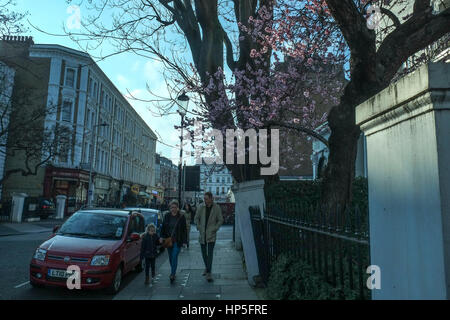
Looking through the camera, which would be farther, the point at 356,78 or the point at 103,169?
the point at 103,169

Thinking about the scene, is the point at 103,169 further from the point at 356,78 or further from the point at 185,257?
the point at 356,78

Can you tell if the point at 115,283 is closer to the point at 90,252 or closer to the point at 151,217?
the point at 90,252

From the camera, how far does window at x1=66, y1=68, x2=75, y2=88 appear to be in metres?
36.2

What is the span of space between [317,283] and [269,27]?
8143mm

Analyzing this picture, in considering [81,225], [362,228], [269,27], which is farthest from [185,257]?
[362,228]

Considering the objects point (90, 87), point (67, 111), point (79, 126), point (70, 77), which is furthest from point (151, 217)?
point (90, 87)

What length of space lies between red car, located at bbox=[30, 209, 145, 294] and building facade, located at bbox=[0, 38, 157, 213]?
60.7ft

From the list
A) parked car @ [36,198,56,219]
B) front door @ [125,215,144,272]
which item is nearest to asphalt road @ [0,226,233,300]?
front door @ [125,215,144,272]

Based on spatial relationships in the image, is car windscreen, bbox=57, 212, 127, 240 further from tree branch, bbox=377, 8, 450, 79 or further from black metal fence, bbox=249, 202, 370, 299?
tree branch, bbox=377, 8, 450, 79

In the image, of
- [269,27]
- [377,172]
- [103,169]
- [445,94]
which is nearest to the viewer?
[445,94]

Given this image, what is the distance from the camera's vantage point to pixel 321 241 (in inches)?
150

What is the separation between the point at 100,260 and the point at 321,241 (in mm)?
4477

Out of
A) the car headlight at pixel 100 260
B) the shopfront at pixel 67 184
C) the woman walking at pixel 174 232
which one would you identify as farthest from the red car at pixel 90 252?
the shopfront at pixel 67 184

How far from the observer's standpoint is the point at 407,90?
2105 millimetres
